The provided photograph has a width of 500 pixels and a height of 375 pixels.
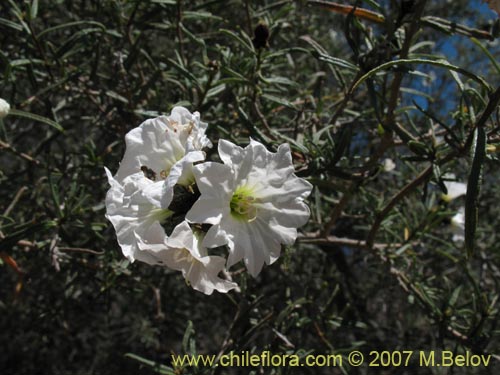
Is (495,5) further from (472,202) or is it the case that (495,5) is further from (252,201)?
(252,201)

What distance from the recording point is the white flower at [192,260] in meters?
1.33

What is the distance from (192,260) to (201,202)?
0.19 metres

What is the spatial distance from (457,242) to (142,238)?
2720 millimetres

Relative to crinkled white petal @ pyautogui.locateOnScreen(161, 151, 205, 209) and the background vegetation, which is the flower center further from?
the background vegetation

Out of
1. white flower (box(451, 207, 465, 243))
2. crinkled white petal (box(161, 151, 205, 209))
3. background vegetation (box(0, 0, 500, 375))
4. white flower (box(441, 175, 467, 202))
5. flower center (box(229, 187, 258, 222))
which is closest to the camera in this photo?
crinkled white petal (box(161, 151, 205, 209))

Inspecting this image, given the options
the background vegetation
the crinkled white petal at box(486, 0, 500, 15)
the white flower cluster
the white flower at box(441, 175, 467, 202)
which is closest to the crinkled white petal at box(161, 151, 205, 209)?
the white flower cluster

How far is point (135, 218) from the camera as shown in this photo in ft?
4.65

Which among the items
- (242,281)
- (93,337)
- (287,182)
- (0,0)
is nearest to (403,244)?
(242,281)

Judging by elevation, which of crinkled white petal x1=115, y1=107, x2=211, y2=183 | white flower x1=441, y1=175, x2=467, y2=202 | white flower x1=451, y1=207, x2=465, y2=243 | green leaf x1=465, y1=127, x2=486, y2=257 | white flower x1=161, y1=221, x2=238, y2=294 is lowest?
white flower x1=451, y1=207, x2=465, y2=243

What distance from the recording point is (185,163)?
1324 mm

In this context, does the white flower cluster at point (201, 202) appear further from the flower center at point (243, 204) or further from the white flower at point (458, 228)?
the white flower at point (458, 228)

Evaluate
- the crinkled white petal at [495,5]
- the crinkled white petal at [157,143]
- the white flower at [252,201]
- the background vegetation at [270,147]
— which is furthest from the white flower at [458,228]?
the crinkled white petal at [157,143]

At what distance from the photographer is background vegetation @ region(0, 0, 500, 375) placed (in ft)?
6.33

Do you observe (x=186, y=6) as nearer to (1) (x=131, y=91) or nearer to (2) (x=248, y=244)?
(1) (x=131, y=91)
